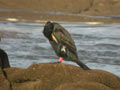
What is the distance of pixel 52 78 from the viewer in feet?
23.0

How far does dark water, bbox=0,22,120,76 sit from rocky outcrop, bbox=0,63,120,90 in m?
4.65

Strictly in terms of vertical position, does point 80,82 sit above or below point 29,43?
above

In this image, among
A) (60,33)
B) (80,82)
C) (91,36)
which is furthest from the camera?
(91,36)

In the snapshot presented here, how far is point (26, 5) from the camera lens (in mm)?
49469

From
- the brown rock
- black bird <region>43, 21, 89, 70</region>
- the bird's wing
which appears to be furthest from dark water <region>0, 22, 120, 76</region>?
the brown rock

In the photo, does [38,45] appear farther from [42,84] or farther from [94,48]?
[42,84]

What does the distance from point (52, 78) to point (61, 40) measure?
114 centimetres

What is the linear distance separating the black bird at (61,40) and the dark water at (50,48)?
4.07 metres

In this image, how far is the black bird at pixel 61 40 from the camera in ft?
26.0

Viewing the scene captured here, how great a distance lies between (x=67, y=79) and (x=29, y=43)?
473 inches

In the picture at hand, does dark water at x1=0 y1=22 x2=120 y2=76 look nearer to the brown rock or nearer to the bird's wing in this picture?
the bird's wing

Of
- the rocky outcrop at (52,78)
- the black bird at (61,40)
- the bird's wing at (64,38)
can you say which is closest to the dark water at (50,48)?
the black bird at (61,40)

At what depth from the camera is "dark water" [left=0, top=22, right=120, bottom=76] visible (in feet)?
45.7

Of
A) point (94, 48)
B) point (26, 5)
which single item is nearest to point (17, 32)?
point (94, 48)
